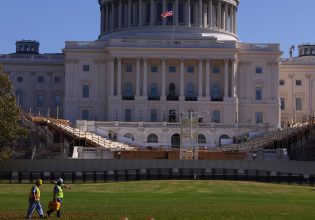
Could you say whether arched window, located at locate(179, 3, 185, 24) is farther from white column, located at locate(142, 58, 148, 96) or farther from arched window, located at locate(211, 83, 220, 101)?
arched window, located at locate(211, 83, 220, 101)

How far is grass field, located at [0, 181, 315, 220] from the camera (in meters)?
50.4

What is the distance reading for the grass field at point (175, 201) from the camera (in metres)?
50.4

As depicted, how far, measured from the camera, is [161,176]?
94.6 m

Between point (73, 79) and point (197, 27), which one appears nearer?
point (73, 79)

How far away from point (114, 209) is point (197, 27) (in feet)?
399

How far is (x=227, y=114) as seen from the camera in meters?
154

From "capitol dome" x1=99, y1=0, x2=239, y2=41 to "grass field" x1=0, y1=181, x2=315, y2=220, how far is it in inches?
3429

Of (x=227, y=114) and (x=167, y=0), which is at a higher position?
(x=167, y=0)

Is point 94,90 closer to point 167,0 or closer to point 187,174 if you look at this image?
point 167,0

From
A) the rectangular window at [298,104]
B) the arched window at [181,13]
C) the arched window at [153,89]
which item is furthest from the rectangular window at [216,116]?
the arched window at [181,13]

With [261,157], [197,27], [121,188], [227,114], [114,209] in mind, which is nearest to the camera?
[114,209]

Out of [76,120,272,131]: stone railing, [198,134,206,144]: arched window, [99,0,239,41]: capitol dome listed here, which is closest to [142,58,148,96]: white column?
[99,0,239,41]: capitol dome

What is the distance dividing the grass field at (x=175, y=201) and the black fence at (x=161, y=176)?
6195 millimetres

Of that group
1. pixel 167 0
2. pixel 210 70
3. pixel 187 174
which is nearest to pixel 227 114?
pixel 210 70
